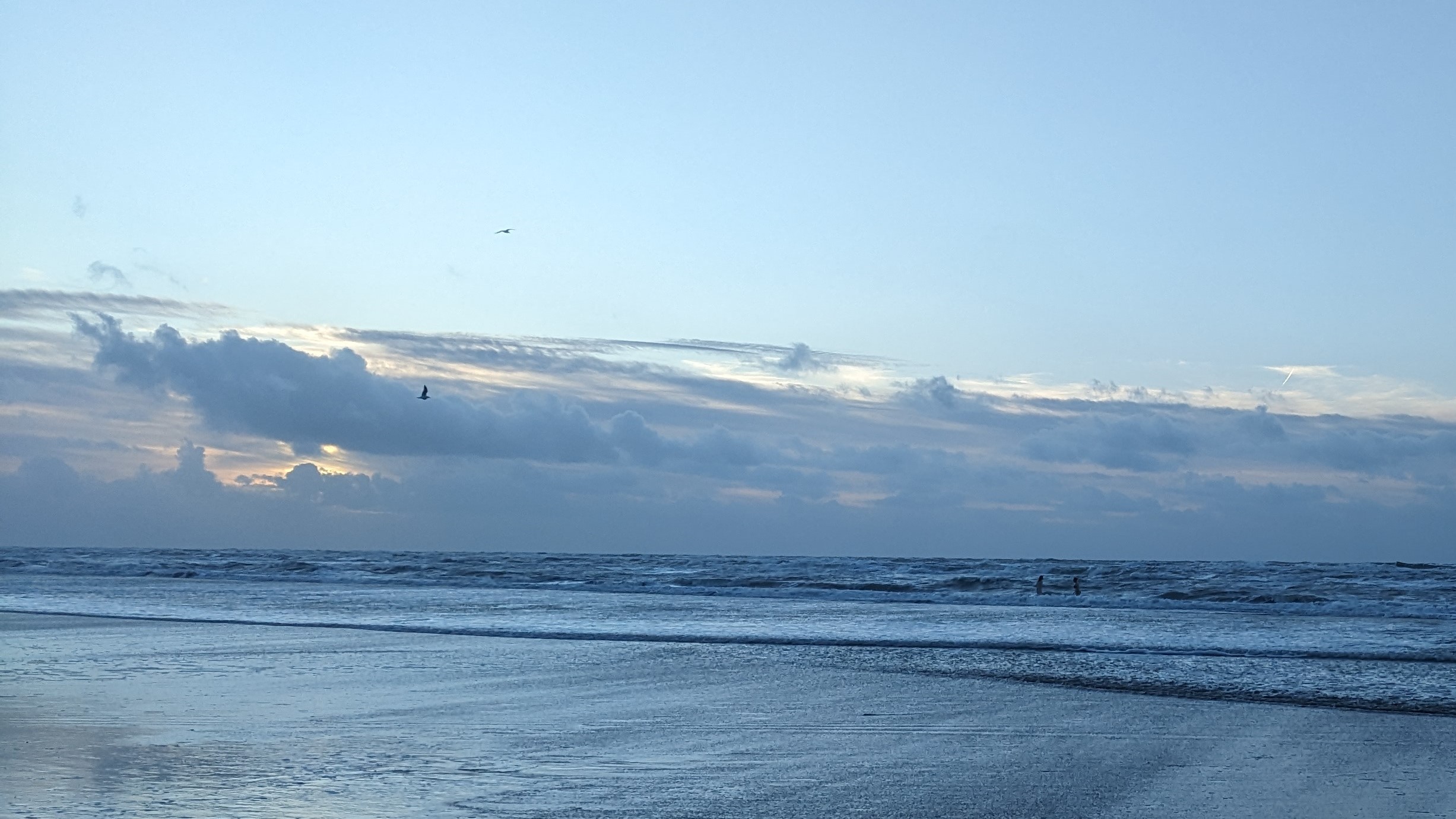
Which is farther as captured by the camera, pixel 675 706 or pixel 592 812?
pixel 675 706

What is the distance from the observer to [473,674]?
49.4 feet

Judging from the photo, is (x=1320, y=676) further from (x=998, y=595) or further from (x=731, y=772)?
(x=998, y=595)

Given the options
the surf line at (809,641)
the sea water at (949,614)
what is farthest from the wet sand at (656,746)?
the surf line at (809,641)

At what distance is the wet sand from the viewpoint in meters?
7.83

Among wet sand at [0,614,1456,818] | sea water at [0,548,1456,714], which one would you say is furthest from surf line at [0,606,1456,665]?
wet sand at [0,614,1456,818]

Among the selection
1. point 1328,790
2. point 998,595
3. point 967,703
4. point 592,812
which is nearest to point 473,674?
point 967,703

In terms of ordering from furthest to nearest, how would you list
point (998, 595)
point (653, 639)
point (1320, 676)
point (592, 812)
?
point (998, 595) < point (653, 639) < point (1320, 676) < point (592, 812)

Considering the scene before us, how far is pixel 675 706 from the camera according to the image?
12273mm

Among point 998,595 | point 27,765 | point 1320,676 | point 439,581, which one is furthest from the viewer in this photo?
point 439,581

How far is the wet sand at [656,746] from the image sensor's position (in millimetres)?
7828

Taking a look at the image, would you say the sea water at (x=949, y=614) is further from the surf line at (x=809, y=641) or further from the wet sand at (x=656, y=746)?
the wet sand at (x=656, y=746)

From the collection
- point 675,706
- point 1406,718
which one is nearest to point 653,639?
point 675,706

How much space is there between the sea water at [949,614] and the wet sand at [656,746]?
2.95 metres

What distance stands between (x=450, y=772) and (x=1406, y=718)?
32.7ft
